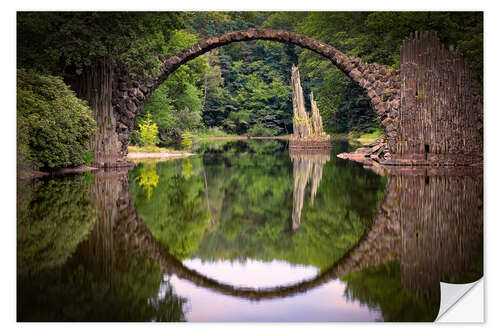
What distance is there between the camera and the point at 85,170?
1136 cm

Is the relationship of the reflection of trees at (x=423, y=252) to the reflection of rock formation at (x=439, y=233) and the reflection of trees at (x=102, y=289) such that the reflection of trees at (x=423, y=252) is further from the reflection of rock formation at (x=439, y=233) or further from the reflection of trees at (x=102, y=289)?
the reflection of trees at (x=102, y=289)

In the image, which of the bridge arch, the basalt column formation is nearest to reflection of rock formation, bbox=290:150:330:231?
the bridge arch

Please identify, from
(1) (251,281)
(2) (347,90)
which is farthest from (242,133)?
(1) (251,281)

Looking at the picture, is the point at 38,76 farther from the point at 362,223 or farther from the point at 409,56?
the point at 409,56

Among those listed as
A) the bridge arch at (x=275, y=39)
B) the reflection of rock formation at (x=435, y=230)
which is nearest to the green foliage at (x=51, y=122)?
the bridge arch at (x=275, y=39)

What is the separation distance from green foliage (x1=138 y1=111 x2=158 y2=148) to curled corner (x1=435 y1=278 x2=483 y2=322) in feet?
49.9

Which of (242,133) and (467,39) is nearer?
(467,39)

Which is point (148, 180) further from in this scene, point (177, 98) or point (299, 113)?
point (177, 98)

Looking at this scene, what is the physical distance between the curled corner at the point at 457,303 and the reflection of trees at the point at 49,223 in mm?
2728

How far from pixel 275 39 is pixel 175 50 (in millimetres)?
5730

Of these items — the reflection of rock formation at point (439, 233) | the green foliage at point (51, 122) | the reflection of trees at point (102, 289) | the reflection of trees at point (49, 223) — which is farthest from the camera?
the green foliage at point (51, 122)

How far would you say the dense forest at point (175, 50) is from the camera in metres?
9.41

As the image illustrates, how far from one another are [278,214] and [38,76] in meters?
6.19

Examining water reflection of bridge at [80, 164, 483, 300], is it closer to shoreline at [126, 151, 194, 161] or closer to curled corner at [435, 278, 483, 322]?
curled corner at [435, 278, 483, 322]
